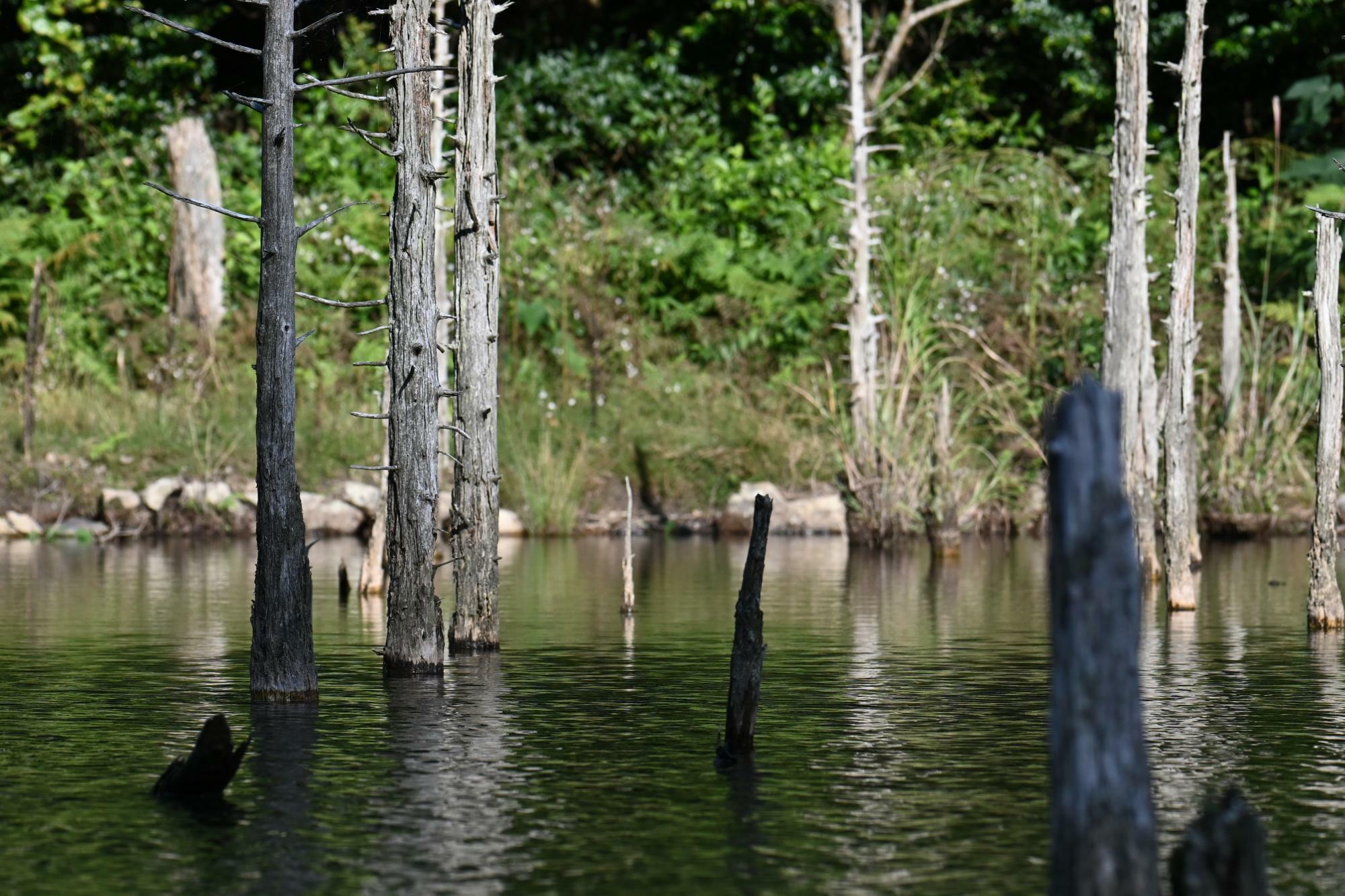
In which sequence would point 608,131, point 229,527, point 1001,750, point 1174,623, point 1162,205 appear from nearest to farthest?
point 1001,750 < point 1174,623 < point 229,527 < point 1162,205 < point 608,131

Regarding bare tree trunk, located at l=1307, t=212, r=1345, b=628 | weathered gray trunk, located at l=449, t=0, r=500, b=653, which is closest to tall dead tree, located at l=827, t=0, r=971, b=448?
bare tree trunk, located at l=1307, t=212, r=1345, b=628

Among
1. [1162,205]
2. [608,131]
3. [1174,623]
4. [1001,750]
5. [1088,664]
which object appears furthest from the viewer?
[608,131]

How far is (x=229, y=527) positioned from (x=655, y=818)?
20338mm

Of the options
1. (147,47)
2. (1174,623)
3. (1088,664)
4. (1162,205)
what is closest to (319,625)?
(1174,623)

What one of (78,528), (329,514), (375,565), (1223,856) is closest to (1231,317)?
(375,565)

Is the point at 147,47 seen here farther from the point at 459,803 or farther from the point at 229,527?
the point at 459,803

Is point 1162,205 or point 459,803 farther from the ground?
point 1162,205

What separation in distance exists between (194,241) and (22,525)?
5.42 meters

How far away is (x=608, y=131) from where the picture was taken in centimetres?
3434

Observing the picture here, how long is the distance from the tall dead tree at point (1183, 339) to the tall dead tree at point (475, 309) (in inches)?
250

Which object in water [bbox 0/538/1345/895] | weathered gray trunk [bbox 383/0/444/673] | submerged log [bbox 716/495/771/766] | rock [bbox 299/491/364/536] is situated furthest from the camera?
rock [bbox 299/491/364/536]

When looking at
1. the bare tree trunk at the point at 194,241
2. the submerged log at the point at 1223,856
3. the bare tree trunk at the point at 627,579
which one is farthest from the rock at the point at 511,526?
the submerged log at the point at 1223,856

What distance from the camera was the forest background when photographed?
27.6 meters

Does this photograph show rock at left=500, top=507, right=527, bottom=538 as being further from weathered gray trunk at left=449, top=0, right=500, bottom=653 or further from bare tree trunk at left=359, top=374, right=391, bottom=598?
weathered gray trunk at left=449, top=0, right=500, bottom=653
